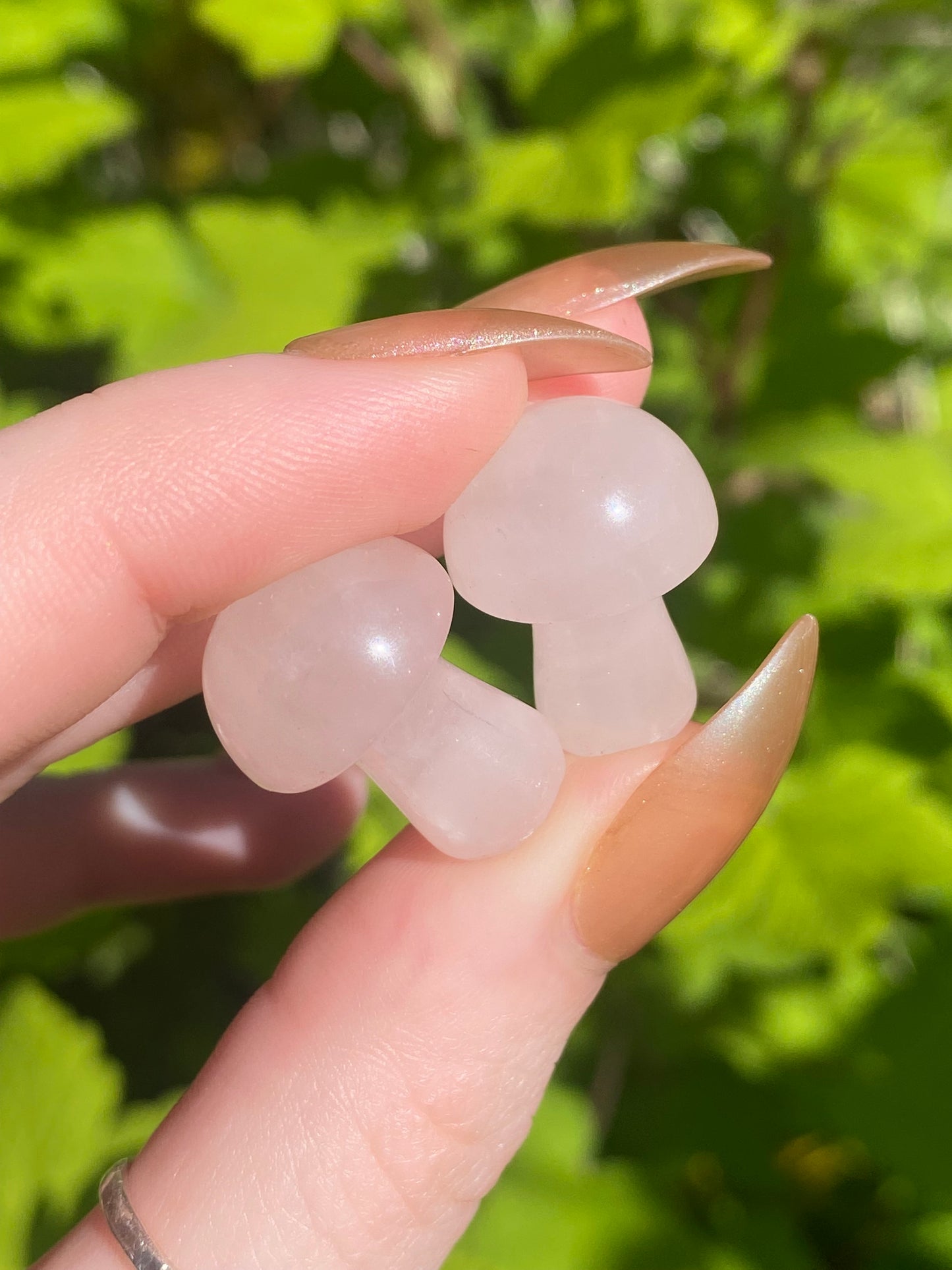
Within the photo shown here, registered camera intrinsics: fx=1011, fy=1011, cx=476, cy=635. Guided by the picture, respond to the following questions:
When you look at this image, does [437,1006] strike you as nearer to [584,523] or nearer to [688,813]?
[688,813]

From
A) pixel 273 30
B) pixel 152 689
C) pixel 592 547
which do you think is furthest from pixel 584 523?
pixel 273 30

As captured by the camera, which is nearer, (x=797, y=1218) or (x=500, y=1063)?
(x=500, y=1063)

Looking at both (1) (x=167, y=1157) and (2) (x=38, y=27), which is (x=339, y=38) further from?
(1) (x=167, y=1157)

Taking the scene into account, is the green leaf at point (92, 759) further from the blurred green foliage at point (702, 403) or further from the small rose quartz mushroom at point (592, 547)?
the small rose quartz mushroom at point (592, 547)

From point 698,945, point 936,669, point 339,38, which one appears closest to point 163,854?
point 698,945

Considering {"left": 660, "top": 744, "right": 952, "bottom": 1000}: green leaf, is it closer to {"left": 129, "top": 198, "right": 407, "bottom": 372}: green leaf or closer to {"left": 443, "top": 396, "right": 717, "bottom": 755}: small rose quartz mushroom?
{"left": 443, "top": 396, "right": 717, "bottom": 755}: small rose quartz mushroom

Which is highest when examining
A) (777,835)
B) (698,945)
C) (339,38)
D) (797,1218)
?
(339,38)

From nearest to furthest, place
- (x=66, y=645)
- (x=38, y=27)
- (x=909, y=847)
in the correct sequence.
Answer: (x=66, y=645) < (x=909, y=847) < (x=38, y=27)

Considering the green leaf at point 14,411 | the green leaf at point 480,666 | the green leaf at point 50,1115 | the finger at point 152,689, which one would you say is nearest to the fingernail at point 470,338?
the finger at point 152,689
